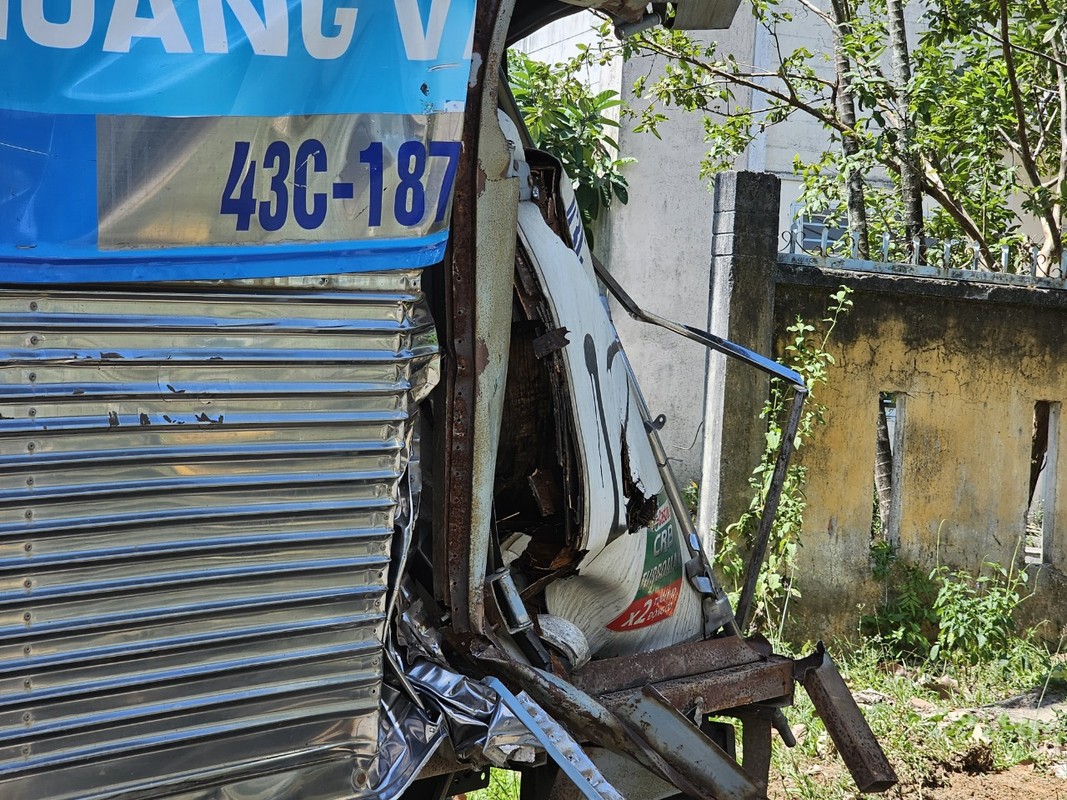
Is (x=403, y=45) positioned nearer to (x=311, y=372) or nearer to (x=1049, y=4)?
(x=311, y=372)

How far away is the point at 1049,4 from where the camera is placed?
19.7ft

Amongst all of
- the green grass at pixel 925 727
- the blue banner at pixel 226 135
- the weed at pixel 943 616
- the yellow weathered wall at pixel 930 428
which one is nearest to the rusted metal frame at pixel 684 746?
the blue banner at pixel 226 135

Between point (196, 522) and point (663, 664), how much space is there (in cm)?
113

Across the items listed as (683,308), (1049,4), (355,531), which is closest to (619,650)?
(355,531)

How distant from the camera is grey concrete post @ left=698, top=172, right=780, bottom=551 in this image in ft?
16.3

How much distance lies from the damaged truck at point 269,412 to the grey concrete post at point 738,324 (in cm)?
294

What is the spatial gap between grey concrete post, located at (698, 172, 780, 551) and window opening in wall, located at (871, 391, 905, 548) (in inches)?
28.6

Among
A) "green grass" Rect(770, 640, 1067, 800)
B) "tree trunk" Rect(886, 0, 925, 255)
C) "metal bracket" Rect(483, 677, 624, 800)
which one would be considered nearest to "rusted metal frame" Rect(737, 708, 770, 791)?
"metal bracket" Rect(483, 677, 624, 800)

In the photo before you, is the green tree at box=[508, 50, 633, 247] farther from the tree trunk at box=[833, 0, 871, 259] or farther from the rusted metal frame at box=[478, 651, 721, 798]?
the rusted metal frame at box=[478, 651, 721, 798]

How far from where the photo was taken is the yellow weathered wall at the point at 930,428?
17.1ft

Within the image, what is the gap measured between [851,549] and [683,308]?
3853 millimetres

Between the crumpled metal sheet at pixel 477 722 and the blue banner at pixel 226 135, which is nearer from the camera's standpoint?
the blue banner at pixel 226 135

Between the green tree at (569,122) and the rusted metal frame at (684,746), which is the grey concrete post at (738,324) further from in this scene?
the rusted metal frame at (684,746)

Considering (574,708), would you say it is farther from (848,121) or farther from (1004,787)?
(848,121)
